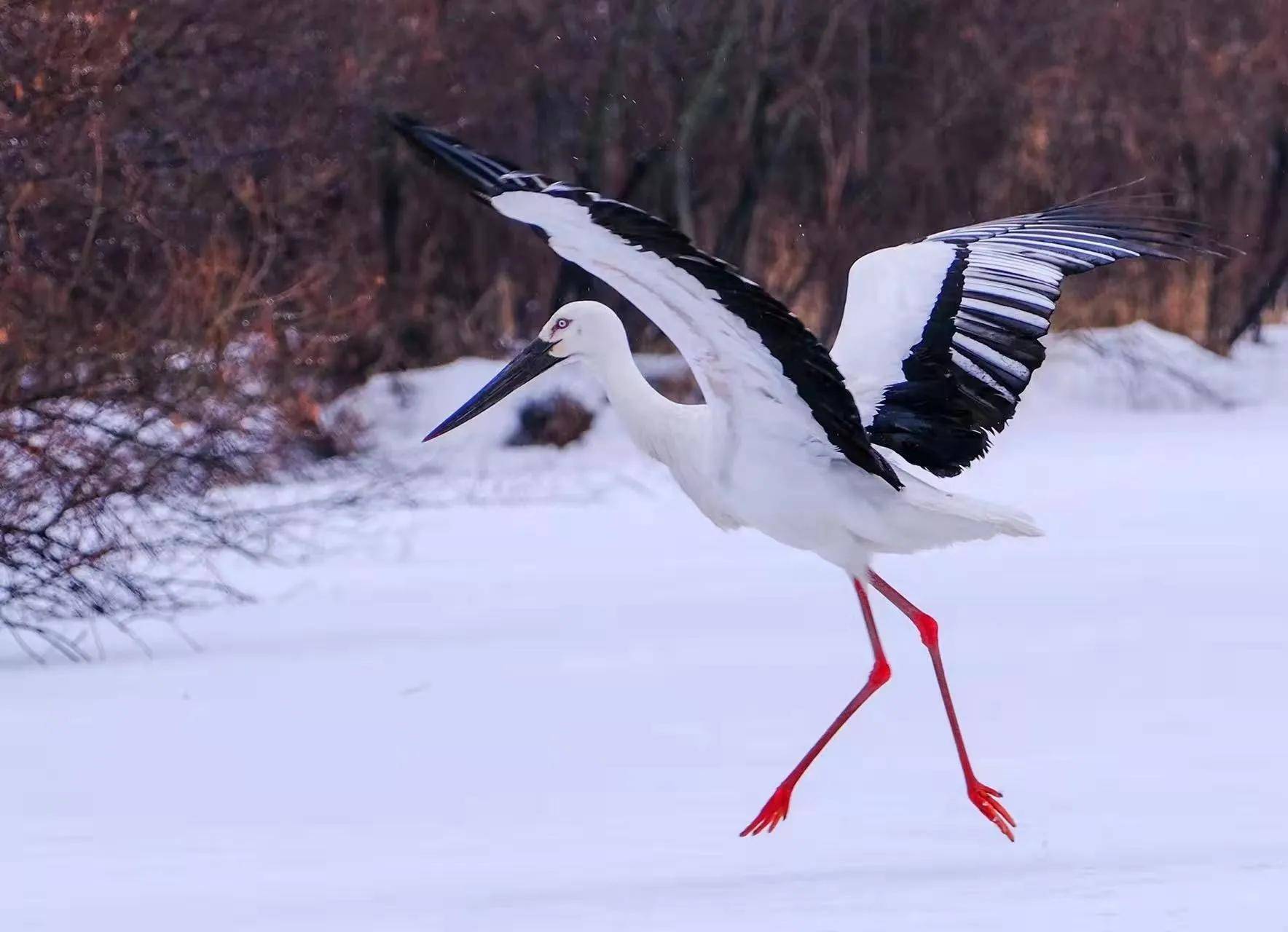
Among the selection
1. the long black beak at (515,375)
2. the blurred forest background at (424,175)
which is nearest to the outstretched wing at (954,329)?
Answer: the long black beak at (515,375)

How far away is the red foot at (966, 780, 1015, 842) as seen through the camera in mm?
5426

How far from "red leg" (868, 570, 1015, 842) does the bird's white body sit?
0.29m

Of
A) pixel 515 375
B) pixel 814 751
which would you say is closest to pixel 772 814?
pixel 814 751

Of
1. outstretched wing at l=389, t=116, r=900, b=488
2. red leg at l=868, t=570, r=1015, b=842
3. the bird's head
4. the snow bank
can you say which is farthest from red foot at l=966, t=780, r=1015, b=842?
the snow bank

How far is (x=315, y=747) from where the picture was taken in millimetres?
6625

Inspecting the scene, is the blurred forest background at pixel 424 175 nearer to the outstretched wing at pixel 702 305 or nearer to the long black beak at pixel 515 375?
the long black beak at pixel 515 375

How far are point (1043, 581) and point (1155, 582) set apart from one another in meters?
0.45

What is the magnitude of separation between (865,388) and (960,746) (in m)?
0.91

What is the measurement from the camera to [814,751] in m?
5.85

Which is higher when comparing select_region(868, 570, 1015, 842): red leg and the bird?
the bird

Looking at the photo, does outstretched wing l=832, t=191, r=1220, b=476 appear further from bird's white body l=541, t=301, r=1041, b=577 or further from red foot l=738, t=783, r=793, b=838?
red foot l=738, t=783, r=793, b=838

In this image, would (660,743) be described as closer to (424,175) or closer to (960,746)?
(960,746)

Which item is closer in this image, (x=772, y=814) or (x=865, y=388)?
(x=772, y=814)

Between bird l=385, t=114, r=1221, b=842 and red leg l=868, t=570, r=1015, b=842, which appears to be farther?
red leg l=868, t=570, r=1015, b=842
